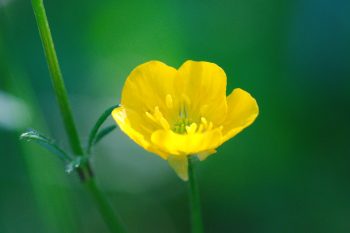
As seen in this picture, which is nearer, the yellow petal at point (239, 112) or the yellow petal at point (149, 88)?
the yellow petal at point (239, 112)

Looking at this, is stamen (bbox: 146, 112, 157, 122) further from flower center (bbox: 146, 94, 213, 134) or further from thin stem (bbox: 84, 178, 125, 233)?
thin stem (bbox: 84, 178, 125, 233)

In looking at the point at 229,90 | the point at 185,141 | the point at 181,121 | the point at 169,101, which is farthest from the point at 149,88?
the point at 229,90

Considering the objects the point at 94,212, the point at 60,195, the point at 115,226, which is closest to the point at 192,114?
the point at 115,226

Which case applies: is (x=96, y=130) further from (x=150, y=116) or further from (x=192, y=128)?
(x=192, y=128)

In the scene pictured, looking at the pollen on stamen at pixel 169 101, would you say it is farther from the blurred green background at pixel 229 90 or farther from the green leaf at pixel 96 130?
the blurred green background at pixel 229 90

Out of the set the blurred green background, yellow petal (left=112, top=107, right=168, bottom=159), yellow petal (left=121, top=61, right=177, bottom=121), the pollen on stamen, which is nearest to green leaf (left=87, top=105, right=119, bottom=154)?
yellow petal (left=112, top=107, right=168, bottom=159)

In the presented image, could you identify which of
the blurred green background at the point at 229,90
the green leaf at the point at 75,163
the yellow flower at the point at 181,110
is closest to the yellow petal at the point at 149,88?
the yellow flower at the point at 181,110
